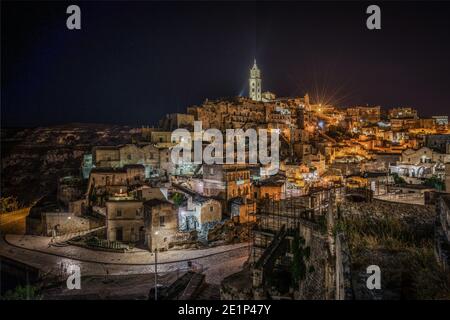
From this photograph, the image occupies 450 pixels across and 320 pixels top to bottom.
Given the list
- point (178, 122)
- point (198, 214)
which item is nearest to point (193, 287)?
point (198, 214)

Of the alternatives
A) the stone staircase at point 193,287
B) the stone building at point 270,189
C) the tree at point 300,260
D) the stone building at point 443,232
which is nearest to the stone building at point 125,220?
the stone staircase at point 193,287

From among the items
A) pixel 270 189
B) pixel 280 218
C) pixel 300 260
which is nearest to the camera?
pixel 300 260

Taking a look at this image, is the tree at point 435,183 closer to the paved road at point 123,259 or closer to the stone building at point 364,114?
the paved road at point 123,259

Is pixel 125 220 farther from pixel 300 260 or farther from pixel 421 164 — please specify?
pixel 421 164

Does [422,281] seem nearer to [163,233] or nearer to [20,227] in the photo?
[163,233]

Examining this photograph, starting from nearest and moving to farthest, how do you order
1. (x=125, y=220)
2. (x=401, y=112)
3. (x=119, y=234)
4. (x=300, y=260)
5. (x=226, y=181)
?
(x=300, y=260) < (x=119, y=234) < (x=125, y=220) < (x=226, y=181) < (x=401, y=112)

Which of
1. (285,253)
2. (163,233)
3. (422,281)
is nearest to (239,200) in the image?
(163,233)
